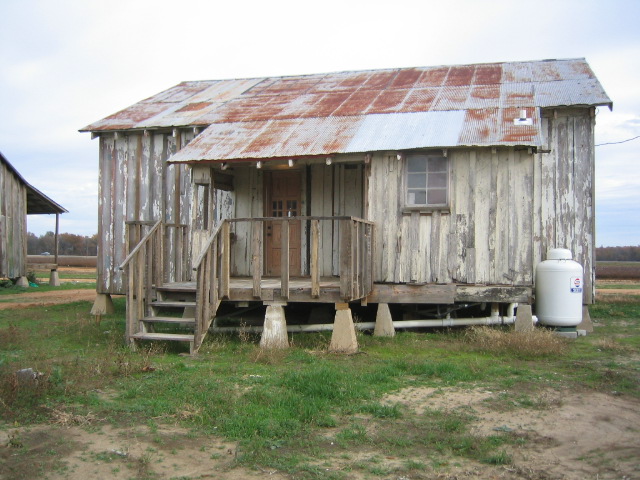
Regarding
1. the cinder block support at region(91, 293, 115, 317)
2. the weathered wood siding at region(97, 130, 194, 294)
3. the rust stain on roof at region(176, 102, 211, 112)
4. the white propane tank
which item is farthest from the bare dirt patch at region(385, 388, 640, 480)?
the rust stain on roof at region(176, 102, 211, 112)

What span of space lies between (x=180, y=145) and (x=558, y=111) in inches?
291

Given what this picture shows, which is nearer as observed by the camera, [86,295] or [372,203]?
[372,203]

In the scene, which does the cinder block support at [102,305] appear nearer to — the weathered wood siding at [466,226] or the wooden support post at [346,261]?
the weathered wood siding at [466,226]

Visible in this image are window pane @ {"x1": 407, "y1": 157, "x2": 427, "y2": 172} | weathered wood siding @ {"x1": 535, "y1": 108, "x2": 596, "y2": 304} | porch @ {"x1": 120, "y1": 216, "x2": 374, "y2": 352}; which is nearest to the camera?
porch @ {"x1": 120, "y1": 216, "x2": 374, "y2": 352}

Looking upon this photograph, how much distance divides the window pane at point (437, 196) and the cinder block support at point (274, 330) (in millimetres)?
3236

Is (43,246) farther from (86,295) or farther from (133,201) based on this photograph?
(133,201)

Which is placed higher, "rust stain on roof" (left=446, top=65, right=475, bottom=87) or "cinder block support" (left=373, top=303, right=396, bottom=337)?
"rust stain on roof" (left=446, top=65, right=475, bottom=87)

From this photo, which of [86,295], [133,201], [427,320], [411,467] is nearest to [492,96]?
[427,320]

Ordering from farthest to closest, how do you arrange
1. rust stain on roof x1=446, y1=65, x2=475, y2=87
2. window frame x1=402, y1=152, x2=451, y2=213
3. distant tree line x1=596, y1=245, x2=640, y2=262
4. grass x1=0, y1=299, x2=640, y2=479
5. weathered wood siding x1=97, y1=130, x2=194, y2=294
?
distant tree line x1=596, y1=245, x2=640, y2=262, rust stain on roof x1=446, y1=65, x2=475, y2=87, weathered wood siding x1=97, y1=130, x2=194, y2=294, window frame x1=402, y1=152, x2=451, y2=213, grass x1=0, y1=299, x2=640, y2=479

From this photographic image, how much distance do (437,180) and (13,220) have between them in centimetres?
1796

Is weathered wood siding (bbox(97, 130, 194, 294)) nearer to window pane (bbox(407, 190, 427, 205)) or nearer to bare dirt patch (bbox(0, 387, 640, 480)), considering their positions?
window pane (bbox(407, 190, 427, 205))

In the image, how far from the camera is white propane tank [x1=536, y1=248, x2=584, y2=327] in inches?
418

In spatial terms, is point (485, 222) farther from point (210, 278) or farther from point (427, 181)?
point (210, 278)

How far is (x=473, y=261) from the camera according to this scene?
1086 cm
